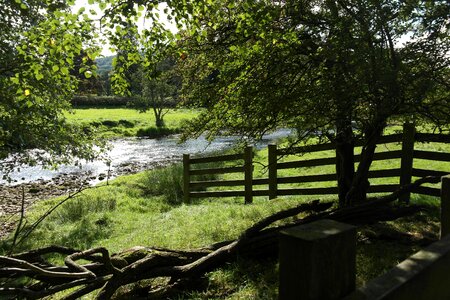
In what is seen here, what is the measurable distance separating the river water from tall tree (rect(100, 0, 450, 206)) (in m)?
10.2

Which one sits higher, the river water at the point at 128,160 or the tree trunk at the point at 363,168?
the tree trunk at the point at 363,168

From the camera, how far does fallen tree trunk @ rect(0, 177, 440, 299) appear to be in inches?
137

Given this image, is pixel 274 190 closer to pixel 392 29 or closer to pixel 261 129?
pixel 261 129

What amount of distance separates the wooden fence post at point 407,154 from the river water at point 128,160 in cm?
934

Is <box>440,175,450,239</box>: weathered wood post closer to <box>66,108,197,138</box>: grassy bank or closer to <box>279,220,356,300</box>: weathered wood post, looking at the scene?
<box>279,220,356,300</box>: weathered wood post

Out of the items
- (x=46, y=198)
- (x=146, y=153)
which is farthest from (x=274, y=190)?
(x=146, y=153)

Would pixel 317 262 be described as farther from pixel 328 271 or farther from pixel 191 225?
pixel 191 225

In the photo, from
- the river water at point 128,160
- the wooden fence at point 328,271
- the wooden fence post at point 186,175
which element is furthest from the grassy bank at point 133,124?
the wooden fence at point 328,271

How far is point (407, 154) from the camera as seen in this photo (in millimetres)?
7812

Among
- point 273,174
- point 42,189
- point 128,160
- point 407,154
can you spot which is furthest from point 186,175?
point 128,160

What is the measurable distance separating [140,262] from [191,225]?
4.31 m

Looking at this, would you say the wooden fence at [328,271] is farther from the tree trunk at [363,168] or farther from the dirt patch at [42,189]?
the dirt patch at [42,189]

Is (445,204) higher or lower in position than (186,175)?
higher

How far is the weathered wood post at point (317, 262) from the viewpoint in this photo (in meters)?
1.32
